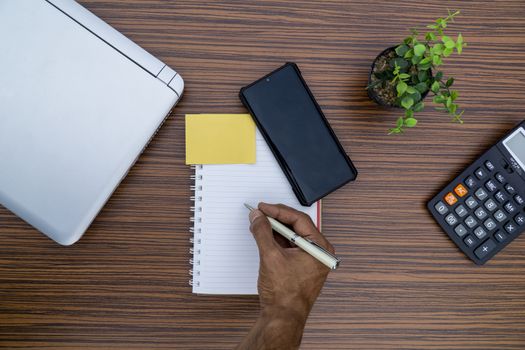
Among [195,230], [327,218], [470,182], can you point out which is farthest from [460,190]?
[195,230]

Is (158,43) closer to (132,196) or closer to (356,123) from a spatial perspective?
(132,196)

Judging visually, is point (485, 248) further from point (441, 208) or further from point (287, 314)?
→ point (287, 314)

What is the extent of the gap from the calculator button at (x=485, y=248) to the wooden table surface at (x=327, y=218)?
0.03m

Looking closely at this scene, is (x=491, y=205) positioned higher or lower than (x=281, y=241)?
higher

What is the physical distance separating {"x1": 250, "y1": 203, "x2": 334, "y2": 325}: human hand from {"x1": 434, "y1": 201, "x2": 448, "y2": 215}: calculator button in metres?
0.22

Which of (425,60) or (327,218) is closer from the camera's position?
(425,60)

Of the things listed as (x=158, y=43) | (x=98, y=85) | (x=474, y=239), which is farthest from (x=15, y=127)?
(x=474, y=239)

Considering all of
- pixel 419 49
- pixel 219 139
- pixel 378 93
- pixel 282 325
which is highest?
pixel 419 49

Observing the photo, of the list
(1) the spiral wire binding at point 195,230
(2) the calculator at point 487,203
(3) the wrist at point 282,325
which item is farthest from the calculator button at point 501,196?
(1) the spiral wire binding at point 195,230

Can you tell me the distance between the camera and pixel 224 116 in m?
0.64

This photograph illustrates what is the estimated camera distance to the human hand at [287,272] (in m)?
0.57

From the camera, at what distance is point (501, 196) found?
650mm

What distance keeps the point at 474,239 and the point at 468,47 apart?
33cm

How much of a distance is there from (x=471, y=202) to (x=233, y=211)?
1.31 ft
